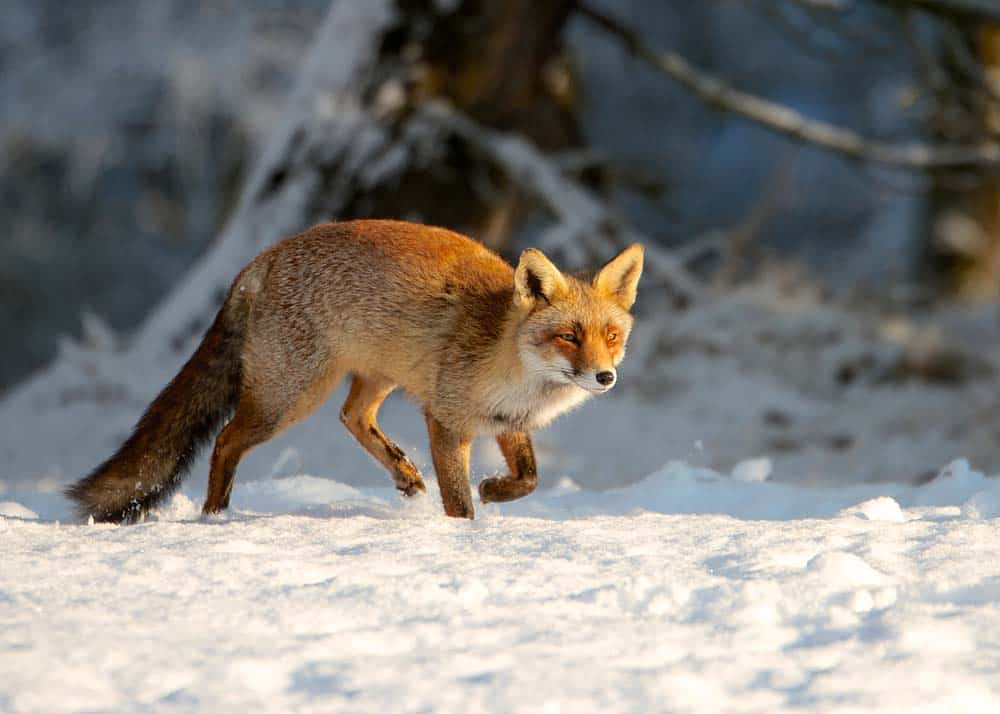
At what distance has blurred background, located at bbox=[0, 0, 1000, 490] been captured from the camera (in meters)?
9.14

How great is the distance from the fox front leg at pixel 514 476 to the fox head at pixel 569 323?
0.38 metres

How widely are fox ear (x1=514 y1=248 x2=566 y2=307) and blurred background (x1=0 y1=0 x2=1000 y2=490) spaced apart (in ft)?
12.6

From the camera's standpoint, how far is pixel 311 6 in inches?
578

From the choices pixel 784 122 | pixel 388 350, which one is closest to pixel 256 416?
pixel 388 350

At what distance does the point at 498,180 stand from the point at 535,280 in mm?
4881

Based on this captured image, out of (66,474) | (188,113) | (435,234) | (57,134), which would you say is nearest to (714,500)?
(435,234)

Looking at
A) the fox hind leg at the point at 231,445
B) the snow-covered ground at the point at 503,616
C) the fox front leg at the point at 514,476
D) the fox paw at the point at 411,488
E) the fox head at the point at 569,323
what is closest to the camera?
the snow-covered ground at the point at 503,616

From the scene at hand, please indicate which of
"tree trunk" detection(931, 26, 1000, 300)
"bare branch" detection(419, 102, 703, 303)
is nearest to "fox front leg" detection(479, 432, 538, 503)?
"bare branch" detection(419, 102, 703, 303)

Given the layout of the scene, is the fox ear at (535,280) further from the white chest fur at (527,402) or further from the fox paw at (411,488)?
the fox paw at (411,488)

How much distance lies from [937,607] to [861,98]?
61.0 feet

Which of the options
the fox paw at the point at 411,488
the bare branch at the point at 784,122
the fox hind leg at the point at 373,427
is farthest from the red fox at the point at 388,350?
the bare branch at the point at 784,122

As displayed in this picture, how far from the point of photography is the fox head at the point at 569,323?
4.43 meters

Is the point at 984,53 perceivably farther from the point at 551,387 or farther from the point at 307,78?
the point at 551,387

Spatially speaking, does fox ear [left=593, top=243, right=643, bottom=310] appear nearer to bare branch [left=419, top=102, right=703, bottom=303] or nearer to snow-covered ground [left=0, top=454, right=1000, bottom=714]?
snow-covered ground [left=0, top=454, right=1000, bottom=714]
